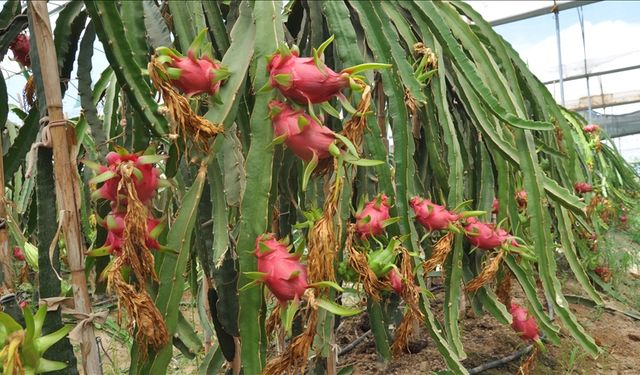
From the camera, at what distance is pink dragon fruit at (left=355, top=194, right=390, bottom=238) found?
0.98 meters

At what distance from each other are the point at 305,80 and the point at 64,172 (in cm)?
33

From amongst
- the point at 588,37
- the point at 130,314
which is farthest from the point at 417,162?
the point at 588,37

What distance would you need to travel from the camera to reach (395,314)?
1412 mm

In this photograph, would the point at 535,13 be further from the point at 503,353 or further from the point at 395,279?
the point at 395,279

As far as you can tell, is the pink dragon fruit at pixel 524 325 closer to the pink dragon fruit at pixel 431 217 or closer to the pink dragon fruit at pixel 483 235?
the pink dragon fruit at pixel 483 235

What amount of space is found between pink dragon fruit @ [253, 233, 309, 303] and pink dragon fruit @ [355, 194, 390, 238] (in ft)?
1.04

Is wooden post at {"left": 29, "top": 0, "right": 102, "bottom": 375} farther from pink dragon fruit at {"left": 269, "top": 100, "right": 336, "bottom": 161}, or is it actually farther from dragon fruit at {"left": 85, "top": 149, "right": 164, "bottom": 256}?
pink dragon fruit at {"left": 269, "top": 100, "right": 336, "bottom": 161}

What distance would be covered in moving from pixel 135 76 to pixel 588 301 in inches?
83.0

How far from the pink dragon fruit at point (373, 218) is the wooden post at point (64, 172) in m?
0.45

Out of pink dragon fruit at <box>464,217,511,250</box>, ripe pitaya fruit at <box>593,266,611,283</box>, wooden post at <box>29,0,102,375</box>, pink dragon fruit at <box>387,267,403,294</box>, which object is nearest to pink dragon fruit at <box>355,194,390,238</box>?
pink dragon fruit at <box>387,267,403,294</box>

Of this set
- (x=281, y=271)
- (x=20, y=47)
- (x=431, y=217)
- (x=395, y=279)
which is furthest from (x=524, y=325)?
(x=20, y=47)

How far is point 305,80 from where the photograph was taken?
67 centimetres

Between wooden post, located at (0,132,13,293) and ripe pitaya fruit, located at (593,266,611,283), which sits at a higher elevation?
wooden post, located at (0,132,13,293)

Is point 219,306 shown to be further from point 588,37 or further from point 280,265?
point 588,37
